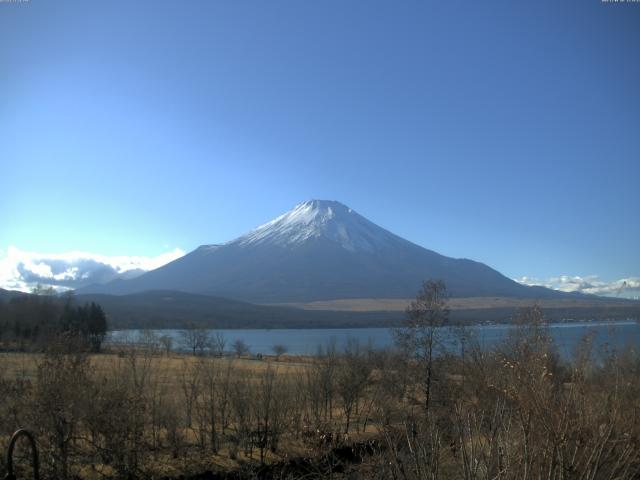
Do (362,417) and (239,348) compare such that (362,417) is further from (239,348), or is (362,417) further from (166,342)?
(239,348)

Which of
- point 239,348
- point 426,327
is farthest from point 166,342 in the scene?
point 239,348

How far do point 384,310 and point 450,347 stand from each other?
172289 millimetres

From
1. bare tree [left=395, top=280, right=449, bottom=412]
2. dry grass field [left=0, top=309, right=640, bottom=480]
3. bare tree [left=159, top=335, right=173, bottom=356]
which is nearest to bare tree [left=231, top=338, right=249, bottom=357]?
bare tree [left=159, top=335, right=173, bottom=356]

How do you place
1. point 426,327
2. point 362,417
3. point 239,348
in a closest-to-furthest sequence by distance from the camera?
point 426,327
point 362,417
point 239,348

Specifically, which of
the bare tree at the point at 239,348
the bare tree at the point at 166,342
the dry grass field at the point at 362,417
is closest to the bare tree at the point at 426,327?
the dry grass field at the point at 362,417

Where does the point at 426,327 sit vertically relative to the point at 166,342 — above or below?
above

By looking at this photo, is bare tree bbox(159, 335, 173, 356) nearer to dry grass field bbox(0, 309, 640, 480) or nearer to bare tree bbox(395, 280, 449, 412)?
dry grass field bbox(0, 309, 640, 480)

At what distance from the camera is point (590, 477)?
453 centimetres

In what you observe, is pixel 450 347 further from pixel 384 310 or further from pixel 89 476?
pixel 384 310

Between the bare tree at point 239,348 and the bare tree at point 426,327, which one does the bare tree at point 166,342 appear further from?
the bare tree at point 426,327

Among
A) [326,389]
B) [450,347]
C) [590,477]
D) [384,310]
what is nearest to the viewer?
[590,477]

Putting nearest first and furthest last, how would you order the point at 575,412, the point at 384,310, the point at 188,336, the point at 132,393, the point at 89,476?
the point at 575,412 < the point at 89,476 < the point at 132,393 < the point at 188,336 < the point at 384,310

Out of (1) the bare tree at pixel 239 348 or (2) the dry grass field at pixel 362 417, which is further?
(1) the bare tree at pixel 239 348

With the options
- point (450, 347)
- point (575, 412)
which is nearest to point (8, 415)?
point (575, 412)
